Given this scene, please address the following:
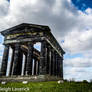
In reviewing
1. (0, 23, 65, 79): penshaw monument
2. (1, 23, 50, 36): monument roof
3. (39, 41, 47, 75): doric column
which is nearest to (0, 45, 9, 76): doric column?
(0, 23, 65, 79): penshaw monument

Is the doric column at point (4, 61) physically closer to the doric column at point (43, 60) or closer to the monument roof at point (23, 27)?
the monument roof at point (23, 27)

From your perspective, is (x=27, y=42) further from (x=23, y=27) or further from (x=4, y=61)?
(x=4, y=61)

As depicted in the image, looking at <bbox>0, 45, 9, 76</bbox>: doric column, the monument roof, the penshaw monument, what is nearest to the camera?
the penshaw monument

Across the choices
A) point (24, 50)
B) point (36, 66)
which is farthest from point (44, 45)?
point (36, 66)

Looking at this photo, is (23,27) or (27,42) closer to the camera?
(27,42)

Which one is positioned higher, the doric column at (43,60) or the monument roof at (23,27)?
the monument roof at (23,27)

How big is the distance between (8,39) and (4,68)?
707 centimetres

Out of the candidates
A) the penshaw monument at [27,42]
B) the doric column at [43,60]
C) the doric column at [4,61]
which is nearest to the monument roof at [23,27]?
the penshaw monument at [27,42]

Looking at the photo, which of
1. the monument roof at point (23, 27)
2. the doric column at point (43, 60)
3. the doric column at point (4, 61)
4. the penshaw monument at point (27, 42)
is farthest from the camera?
the doric column at point (4, 61)

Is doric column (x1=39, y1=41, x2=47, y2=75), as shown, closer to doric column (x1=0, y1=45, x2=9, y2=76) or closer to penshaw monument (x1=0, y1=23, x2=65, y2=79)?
penshaw monument (x1=0, y1=23, x2=65, y2=79)

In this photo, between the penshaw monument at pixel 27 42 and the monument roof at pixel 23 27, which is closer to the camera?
the penshaw monument at pixel 27 42

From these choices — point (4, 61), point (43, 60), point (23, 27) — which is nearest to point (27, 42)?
point (23, 27)

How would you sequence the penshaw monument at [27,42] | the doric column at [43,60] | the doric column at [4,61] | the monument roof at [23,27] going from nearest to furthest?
the doric column at [43,60]
the penshaw monument at [27,42]
the monument roof at [23,27]
the doric column at [4,61]

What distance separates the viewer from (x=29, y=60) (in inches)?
1046
